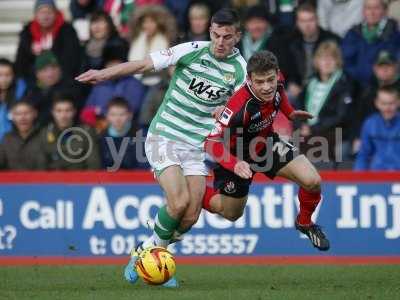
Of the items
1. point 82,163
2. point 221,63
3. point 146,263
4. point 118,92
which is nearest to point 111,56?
point 118,92

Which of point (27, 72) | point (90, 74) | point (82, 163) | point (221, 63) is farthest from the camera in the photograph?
point (27, 72)

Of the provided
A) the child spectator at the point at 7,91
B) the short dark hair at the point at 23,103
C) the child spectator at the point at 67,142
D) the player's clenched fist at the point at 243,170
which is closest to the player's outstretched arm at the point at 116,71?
the player's clenched fist at the point at 243,170

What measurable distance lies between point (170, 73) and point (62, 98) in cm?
128

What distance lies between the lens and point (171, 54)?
10.3 m

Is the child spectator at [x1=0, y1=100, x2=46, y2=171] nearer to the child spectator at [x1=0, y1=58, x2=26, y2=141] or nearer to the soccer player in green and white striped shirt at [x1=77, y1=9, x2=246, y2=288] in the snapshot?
the child spectator at [x1=0, y1=58, x2=26, y2=141]

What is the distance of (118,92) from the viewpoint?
14.2 metres

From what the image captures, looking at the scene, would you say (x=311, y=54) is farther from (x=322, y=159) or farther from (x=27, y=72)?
(x=27, y=72)

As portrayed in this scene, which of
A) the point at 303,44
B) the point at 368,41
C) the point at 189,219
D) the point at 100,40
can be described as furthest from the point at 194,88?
the point at 100,40

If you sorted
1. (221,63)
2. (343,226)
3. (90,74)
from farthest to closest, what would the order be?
(343,226) < (221,63) < (90,74)

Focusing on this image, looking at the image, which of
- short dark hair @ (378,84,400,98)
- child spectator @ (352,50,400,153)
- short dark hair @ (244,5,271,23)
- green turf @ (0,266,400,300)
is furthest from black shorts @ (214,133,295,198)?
short dark hair @ (244,5,271,23)

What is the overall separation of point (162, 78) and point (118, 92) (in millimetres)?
548

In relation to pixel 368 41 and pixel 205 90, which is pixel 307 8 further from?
pixel 205 90

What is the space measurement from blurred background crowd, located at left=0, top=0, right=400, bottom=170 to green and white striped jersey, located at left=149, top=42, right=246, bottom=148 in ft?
8.93

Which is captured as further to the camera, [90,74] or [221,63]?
[221,63]
